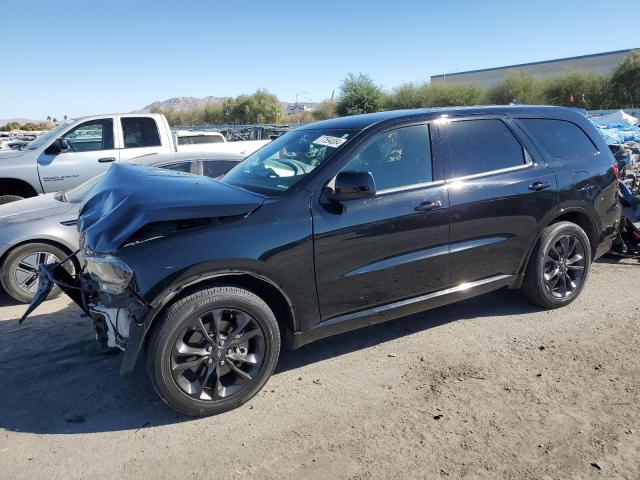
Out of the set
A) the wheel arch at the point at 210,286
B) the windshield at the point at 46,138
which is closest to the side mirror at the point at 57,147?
the windshield at the point at 46,138

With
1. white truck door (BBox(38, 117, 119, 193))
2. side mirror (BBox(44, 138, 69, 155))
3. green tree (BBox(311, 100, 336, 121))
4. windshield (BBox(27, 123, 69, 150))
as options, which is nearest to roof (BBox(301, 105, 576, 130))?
white truck door (BBox(38, 117, 119, 193))

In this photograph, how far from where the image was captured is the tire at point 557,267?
4.50 meters

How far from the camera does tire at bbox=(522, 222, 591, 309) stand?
14.8 feet

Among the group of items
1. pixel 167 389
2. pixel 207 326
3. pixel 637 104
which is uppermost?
pixel 637 104

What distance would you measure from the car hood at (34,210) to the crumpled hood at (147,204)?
1.82 metres

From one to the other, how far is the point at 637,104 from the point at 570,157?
49459 mm

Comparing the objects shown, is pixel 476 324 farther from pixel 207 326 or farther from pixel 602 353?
pixel 207 326

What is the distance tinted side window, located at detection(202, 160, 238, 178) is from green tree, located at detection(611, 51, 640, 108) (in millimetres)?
49340

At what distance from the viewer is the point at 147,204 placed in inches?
122

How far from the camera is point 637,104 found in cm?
4509

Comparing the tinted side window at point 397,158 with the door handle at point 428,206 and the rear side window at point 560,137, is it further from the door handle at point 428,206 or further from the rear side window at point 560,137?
the rear side window at point 560,137

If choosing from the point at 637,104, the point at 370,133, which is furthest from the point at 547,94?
the point at 370,133

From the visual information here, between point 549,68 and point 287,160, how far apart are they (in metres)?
72.5

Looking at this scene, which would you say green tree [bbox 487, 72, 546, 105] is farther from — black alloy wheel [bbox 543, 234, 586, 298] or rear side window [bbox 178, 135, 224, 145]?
black alloy wheel [bbox 543, 234, 586, 298]
